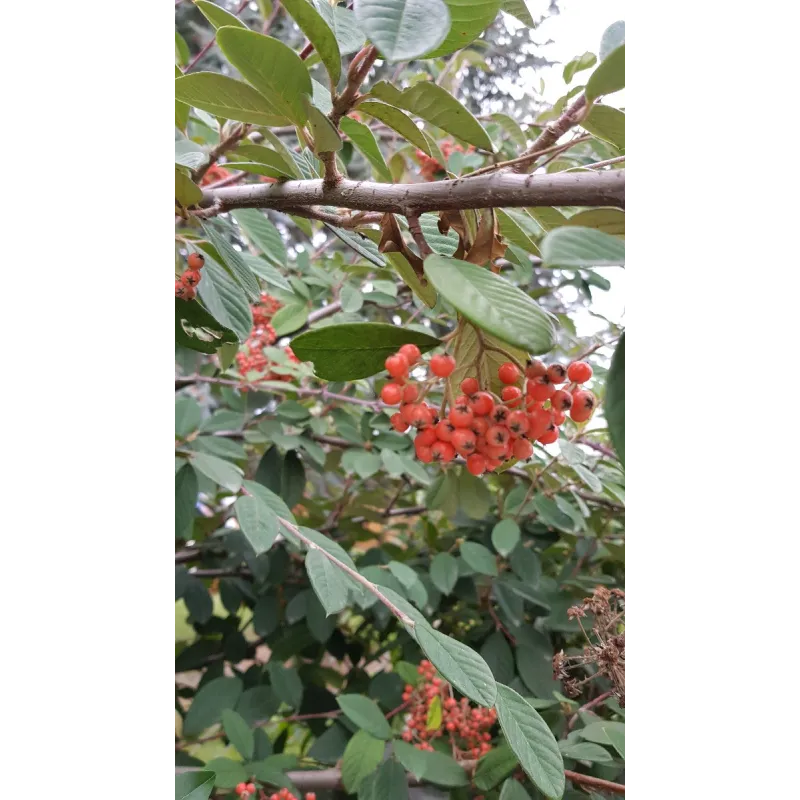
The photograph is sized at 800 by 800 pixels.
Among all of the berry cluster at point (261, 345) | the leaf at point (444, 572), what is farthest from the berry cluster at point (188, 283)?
the leaf at point (444, 572)

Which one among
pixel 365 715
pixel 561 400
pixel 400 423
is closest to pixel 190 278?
pixel 400 423

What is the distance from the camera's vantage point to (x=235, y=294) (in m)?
0.69

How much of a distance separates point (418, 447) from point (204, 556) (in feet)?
3.98

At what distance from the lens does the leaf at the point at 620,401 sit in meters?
0.31

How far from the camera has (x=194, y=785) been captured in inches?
25.0

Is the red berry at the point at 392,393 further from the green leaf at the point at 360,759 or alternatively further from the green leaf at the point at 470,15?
the green leaf at the point at 360,759

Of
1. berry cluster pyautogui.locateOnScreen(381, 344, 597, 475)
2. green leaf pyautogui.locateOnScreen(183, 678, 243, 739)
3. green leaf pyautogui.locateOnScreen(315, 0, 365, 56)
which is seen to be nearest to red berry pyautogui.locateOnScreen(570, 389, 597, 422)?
berry cluster pyautogui.locateOnScreen(381, 344, 597, 475)

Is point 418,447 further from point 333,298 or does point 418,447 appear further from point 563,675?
point 333,298

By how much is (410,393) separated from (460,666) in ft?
0.87

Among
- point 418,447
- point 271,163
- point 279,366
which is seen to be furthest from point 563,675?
point 279,366

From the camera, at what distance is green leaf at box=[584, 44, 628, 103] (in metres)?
0.33

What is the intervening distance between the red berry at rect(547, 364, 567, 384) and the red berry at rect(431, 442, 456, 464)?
9cm

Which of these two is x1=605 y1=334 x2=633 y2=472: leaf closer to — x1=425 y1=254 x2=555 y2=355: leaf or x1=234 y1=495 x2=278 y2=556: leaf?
x1=425 y1=254 x2=555 y2=355: leaf

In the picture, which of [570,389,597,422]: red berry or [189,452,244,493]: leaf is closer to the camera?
[570,389,597,422]: red berry
